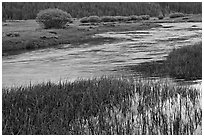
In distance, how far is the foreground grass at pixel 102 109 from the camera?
834 centimetres

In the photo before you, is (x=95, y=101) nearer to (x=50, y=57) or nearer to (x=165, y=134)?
(x=165, y=134)

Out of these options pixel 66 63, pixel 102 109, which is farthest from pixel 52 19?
pixel 102 109

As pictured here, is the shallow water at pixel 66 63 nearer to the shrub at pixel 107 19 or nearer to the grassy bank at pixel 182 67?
the grassy bank at pixel 182 67

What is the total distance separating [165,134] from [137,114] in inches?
64.5

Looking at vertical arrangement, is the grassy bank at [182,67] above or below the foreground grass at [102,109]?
below

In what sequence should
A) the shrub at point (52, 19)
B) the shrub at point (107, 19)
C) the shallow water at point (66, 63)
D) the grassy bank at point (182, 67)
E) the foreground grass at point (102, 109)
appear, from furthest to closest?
the shrub at point (107, 19), the shrub at point (52, 19), the shallow water at point (66, 63), the grassy bank at point (182, 67), the foreground grass at point (102, 109)

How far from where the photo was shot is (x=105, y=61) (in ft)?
80.4

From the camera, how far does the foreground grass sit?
27.3ft

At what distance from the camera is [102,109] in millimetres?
10062

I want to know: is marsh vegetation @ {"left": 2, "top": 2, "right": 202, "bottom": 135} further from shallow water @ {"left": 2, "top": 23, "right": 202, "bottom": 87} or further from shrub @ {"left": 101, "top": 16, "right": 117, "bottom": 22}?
shrub @ {"left": 101, "top": 16, "right": 117, "bottom": 22}

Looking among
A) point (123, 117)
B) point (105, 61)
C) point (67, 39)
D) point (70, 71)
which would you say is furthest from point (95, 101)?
point (67, 39)

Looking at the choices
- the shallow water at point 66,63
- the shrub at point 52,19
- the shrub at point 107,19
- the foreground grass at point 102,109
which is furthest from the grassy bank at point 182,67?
the shrub at point 107,19

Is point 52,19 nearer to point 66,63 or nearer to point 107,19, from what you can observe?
point 66,63

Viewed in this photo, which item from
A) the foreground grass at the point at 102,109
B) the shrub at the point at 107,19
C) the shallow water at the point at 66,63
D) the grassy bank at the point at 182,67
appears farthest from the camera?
the shrub at the point at 107,19
